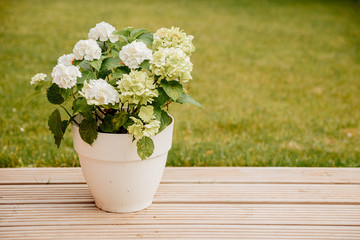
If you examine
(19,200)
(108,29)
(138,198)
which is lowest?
(19,200)

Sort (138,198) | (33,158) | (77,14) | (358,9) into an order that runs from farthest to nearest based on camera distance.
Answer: (358,9)
(77,14)
(33,158)
(138,198)

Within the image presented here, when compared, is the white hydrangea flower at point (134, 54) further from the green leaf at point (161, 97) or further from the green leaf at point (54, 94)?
the green leaf at point (54, 94)

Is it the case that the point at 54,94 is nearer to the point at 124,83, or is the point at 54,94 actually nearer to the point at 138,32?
the point at 124,83

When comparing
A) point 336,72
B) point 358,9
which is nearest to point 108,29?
point 336,72

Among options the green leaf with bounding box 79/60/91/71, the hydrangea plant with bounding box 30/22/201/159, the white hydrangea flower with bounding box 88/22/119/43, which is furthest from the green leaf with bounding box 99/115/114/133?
the white hydrangea flower with bounding box 88/22/119/43

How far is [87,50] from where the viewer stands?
67.4 inches

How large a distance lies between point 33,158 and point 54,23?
5046mm

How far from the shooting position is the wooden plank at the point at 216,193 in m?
1.99

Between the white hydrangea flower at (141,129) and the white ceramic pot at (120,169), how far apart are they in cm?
8

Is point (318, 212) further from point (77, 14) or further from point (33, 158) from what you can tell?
point (77, 14)

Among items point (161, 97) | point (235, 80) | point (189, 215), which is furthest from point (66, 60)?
point (235, 80)

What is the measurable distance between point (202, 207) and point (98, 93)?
29.0 inches

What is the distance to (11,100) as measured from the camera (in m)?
3.90

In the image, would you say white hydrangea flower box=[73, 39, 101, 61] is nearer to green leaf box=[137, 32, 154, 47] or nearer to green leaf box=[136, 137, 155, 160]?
green leaf box=[137, 32, 154, 47]
